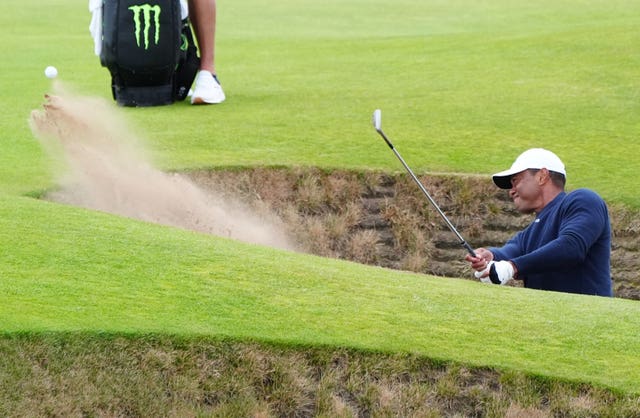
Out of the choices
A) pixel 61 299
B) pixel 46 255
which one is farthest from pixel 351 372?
pixel 46 255

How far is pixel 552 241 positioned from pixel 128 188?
131 inches

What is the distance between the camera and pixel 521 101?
11.8m

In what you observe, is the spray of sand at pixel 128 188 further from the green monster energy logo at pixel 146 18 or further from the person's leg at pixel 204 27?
the person's leg at pixel 204 27

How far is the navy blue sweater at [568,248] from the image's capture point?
22.8ft

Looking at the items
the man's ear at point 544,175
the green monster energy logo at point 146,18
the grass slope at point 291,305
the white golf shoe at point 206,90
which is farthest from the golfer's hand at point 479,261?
the white golf shoe at point 206,90

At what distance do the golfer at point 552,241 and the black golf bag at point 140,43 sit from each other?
13.4ft

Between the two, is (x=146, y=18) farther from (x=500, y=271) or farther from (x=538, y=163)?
(x=500, y=271)

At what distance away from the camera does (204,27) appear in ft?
38.2

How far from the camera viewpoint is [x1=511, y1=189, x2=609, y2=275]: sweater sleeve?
22.8 feet

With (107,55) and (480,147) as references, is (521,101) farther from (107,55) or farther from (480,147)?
(107,55)

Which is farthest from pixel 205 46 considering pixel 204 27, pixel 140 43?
pixel 140 43

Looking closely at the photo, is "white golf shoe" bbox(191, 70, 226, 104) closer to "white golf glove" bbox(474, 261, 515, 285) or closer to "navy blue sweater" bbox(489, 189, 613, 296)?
Result: "navy blue sweater" bbox(489, 189, 613, 296)

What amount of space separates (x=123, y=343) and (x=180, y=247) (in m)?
1.40

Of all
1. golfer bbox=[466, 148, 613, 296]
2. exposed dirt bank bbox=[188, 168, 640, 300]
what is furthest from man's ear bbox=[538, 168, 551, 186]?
exposed dirt bank bbox=[188, 168, 640, 300]
